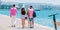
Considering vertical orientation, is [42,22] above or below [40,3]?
below

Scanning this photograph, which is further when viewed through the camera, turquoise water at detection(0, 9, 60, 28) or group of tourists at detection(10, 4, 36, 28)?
turquoise water at detection(0, 9, 60, 28)

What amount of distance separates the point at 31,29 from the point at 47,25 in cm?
79

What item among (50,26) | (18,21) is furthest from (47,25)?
(18,21)

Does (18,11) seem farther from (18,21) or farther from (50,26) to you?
(50,26)

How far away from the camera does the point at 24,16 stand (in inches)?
314

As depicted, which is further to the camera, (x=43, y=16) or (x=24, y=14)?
(x=43, y=16)

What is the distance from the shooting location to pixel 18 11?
323 inches

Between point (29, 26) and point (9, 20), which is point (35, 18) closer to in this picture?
point (29, 26)

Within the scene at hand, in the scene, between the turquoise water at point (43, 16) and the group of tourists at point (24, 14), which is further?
the turquoise water at point (43, 16)

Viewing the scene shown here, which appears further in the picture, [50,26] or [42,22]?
[42,22]

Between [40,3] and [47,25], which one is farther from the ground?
[40,3]

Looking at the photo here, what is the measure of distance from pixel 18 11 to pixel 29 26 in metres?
0.67

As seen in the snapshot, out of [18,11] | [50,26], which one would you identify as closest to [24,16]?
[18,11]

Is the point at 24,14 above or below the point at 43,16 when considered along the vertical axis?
above
